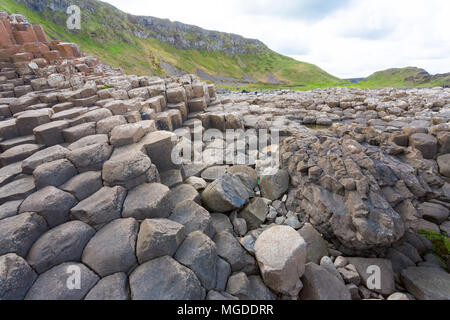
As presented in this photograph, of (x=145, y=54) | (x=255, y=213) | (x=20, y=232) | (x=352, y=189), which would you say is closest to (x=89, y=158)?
(x=20, y=232)

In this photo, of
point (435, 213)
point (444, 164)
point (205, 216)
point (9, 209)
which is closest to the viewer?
point (9, 209)

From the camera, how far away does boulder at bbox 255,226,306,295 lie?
3.34 m

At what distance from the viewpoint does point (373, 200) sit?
4.22 metres

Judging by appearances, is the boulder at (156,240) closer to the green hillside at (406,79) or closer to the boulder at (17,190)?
the boulder at (17,190)

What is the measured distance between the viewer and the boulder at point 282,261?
3.34 m

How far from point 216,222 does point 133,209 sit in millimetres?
1818

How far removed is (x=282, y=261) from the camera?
3.37 meters

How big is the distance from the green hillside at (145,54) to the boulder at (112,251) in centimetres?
4743

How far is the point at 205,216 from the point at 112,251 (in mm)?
1673

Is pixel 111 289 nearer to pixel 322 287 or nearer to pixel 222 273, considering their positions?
pixel 222 273
